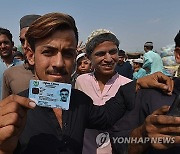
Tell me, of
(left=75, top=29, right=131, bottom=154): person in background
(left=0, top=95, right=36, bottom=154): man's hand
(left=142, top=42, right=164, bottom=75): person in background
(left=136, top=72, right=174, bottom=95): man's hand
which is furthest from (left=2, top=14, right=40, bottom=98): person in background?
(left=142, top=42, right=164, bottom=75): person in background

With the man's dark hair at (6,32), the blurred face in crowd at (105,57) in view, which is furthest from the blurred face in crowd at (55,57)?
the man's dark hair at (6,32)

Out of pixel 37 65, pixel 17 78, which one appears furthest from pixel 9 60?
pixel 37 65

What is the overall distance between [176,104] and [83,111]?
1.91 feet

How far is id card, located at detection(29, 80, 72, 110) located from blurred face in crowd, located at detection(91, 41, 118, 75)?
1.38 metres

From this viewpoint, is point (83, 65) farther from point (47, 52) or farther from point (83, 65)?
point (47, 52)

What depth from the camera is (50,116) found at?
151cm

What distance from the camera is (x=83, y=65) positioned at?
13.7ft

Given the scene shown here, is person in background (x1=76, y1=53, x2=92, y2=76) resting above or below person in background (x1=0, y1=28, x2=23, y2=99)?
below

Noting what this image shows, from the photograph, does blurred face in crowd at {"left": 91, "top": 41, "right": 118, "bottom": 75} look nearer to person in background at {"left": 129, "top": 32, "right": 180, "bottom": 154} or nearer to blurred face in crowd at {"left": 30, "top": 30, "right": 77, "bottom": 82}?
person in background at {"left": 129, "top": 32, "right": 180, "bottom": 154}

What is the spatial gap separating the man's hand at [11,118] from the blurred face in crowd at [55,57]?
11.9 inches

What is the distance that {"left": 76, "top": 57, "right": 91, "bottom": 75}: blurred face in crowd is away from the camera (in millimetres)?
4141

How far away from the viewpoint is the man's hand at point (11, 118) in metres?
1.17

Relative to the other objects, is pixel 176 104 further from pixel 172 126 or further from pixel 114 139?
pixel 114 139

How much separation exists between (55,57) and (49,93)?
0.84 ft
